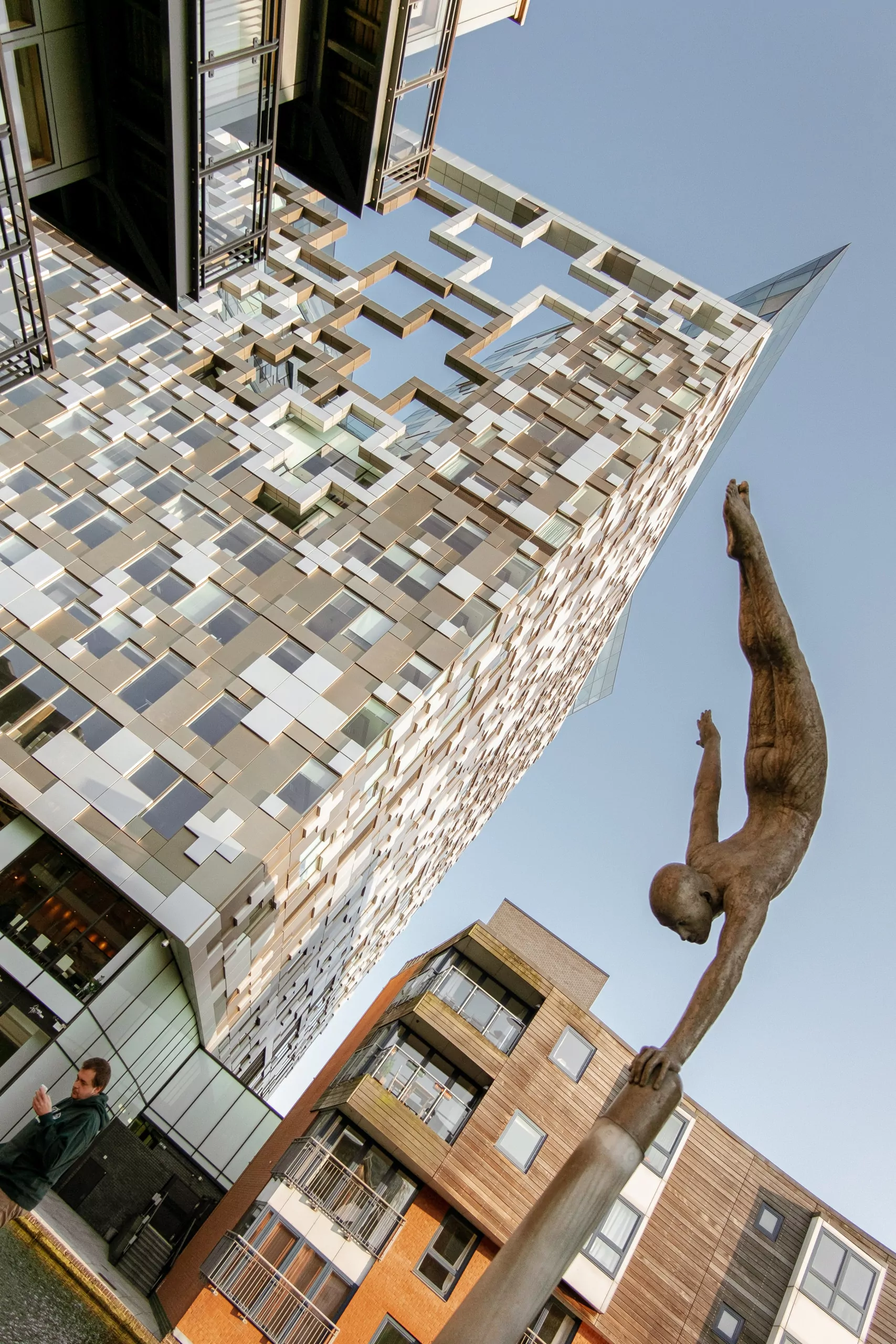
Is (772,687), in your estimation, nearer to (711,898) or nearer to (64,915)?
(711,898)

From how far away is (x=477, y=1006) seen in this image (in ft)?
103

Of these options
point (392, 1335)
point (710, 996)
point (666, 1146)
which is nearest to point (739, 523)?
point (710, 996)

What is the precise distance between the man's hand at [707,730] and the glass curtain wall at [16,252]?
46.2 ft

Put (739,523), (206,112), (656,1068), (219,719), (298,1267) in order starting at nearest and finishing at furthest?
1. (656,1068)
2. (739,523)
3. (206,112)
4. (298,1267)
5. (219,719)

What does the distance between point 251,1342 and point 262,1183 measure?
3.87m

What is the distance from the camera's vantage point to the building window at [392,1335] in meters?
24.5

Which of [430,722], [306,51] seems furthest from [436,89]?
[430,722]

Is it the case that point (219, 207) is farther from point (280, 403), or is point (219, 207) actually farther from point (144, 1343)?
point (144, 1343)

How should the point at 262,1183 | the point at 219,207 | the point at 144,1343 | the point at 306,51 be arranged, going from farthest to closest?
the point at 262,1183 < the point at 306,51 < the point at 219,207 < the point at 144,1343

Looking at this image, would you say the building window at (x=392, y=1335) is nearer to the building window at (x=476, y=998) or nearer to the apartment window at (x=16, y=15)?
the building window at (x=476, y=998)

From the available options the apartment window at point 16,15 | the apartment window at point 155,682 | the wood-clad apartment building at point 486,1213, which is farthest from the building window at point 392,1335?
the apartment window at point 16,15

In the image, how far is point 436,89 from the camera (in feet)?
95.3

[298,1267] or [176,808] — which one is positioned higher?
[176,808]

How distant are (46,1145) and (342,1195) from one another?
46.0 ft
